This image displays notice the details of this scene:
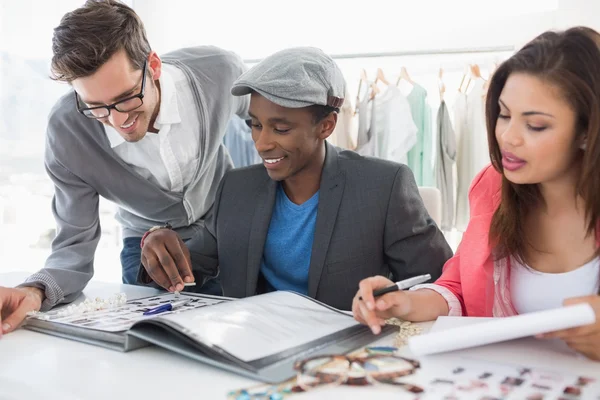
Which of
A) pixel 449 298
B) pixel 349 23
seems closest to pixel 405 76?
→ pixel 349 23

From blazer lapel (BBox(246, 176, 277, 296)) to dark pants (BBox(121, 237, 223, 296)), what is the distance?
318 mm

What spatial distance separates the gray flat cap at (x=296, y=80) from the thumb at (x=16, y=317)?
2.03 ft

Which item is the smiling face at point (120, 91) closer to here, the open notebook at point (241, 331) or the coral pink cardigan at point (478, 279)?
the open notebook at point (241, 331)

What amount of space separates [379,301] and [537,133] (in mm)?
367

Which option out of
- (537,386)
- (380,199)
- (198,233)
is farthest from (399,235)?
(537,386)

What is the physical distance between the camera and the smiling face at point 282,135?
4.30 ft

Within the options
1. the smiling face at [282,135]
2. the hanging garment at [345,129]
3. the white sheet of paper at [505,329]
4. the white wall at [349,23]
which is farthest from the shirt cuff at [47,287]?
the white wall at [349,23]

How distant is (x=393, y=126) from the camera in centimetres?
301

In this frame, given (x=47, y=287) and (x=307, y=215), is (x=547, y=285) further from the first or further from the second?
(x=47, y=287)

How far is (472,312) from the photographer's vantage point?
1099 millimetres

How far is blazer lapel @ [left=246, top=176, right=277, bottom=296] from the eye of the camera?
1363mm

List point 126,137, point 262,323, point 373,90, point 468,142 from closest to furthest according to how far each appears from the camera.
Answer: point 262,323 → point 126,137 → point 468,142 → point 373,90

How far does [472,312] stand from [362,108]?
2094 millimetres

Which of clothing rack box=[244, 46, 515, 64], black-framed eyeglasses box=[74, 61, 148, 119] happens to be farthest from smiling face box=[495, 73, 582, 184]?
clothing rack box=[244, 46, 515, 64]
